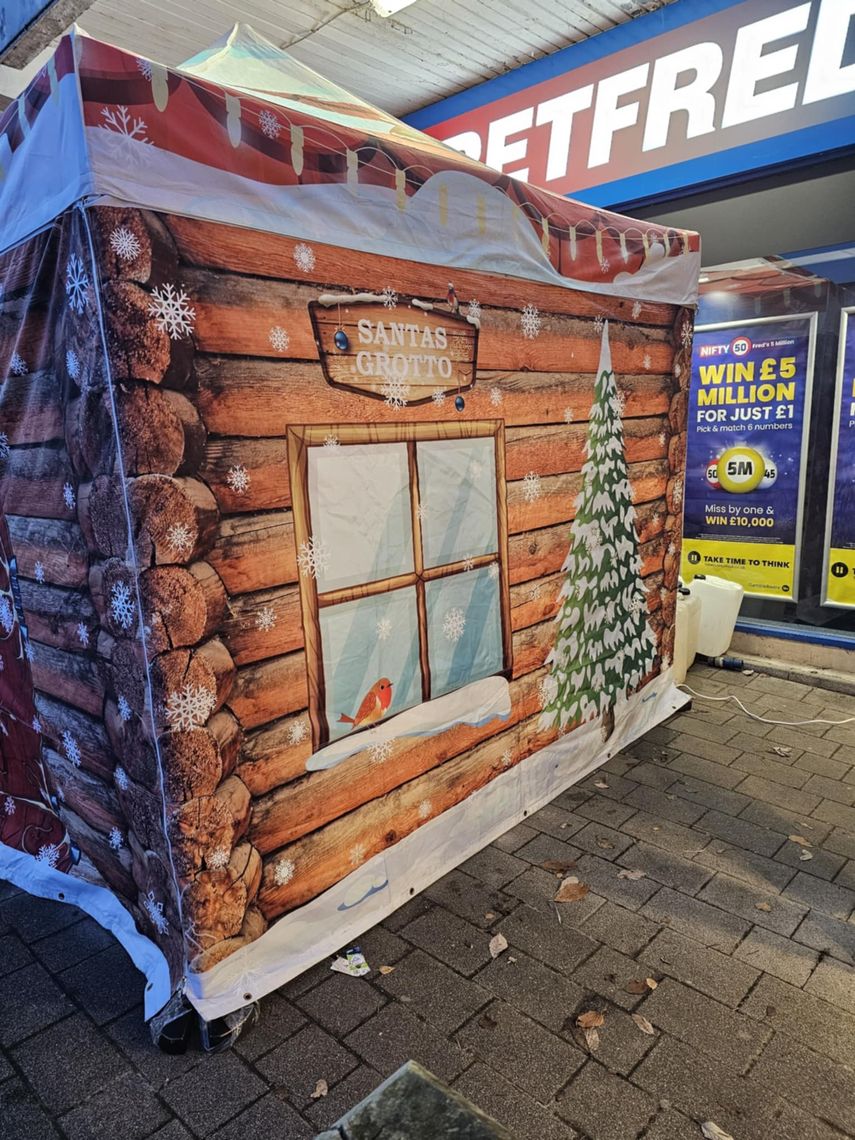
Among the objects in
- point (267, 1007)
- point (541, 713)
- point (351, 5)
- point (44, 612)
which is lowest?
point (267, 1007)

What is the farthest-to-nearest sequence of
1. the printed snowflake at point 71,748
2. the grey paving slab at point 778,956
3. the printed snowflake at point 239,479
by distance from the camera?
the printed snowflake at point 71,748 → the grey paving slab at point 778,956 → the printed snowflake at point 239,479

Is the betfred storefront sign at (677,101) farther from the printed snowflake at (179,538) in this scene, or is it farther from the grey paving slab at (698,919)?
the printed snowflake at (179,538)

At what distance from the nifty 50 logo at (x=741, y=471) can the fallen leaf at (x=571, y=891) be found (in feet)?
14.1

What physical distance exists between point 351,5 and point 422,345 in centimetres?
484


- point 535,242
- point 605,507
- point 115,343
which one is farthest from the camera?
point 605,507

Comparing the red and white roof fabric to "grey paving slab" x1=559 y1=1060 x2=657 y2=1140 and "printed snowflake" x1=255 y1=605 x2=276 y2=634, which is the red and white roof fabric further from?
"grey paving slab" x1=559 y1=1060 x2=657 y2=1140

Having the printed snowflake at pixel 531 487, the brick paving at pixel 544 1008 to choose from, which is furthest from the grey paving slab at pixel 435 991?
the printed snowflake at pixel 531 487

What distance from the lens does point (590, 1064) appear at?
8.14ft

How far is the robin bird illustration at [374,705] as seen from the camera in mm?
3061

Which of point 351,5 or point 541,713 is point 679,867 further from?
point 351,5

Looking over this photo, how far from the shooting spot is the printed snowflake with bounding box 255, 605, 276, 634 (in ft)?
8.68

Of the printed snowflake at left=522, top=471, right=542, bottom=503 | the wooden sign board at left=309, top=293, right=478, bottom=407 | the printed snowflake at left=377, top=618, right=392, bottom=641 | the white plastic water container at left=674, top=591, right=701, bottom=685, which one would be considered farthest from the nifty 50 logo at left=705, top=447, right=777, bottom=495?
the printed snowflake at left=377, top=618, right=392, bottom=641

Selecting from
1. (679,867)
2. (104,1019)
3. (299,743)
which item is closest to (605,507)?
(679,867)

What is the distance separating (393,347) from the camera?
3.00 m
